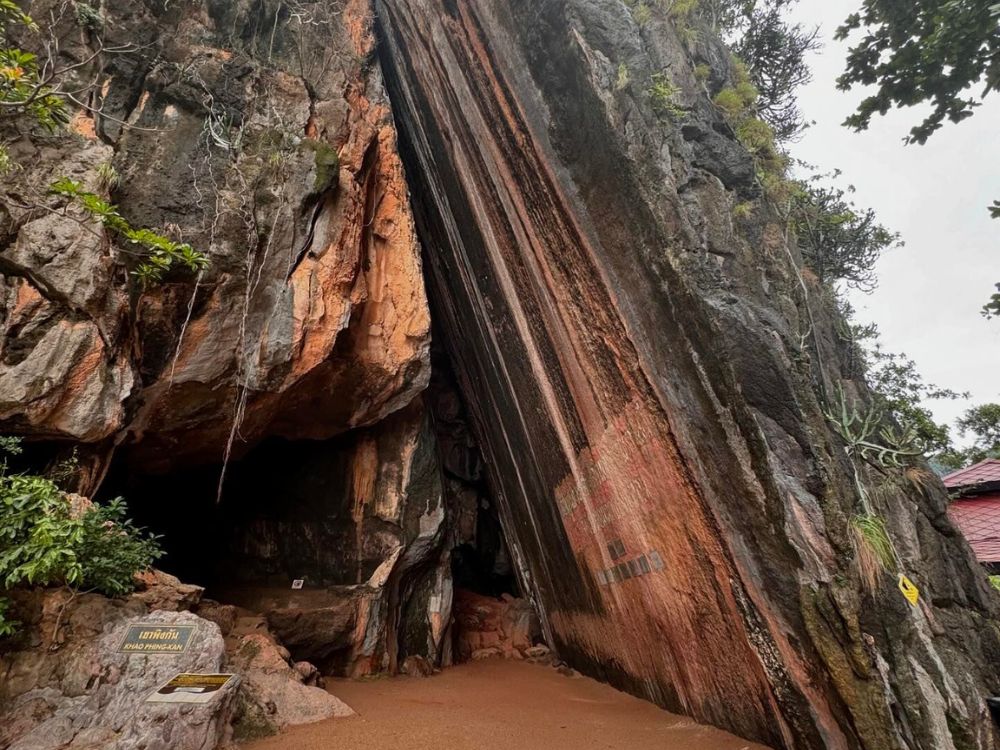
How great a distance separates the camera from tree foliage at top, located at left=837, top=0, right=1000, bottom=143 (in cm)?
635

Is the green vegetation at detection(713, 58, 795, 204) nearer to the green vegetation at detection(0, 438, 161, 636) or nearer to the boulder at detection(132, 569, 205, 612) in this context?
the boulder at detection(132, 569, 205, 612)

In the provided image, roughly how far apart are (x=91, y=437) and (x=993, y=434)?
21488 mm

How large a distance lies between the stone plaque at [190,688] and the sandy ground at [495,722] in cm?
54

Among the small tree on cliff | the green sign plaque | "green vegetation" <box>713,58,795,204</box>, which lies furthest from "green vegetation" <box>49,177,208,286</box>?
"green vegetation" <box>713,58,795,204</box>

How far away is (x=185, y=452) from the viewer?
699 cm

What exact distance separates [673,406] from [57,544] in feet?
16.9

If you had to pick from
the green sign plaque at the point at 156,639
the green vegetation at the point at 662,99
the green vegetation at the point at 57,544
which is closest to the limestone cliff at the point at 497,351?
the green vegetation at the point at 662,99

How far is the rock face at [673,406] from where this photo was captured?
3.62 m

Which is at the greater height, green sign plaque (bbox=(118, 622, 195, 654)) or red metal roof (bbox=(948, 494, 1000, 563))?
red metal roof (bbox=(948, 494, 1000, 563))

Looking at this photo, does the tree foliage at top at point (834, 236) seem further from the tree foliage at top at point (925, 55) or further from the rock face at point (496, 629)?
the rock face at point (496, 629)

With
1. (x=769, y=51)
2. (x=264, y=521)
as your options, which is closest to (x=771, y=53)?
(x=769, y=51)

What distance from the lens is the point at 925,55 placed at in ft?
22.4

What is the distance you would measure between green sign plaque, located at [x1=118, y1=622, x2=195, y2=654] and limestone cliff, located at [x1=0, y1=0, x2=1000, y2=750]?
6.70 ft

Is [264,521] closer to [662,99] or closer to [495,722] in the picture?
[495,722]
